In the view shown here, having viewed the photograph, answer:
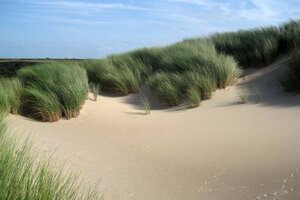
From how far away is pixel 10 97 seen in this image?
7.66 m

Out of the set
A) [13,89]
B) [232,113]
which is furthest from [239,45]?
[13,89]

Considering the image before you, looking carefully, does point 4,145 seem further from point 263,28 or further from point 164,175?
point 263,28

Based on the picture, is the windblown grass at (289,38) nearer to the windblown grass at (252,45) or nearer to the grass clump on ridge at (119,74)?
the windblown grass at (252,45)

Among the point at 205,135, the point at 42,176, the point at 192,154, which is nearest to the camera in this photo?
the point at 42,176

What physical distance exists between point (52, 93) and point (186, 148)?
2.82m

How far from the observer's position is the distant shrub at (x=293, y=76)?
29.4 feet

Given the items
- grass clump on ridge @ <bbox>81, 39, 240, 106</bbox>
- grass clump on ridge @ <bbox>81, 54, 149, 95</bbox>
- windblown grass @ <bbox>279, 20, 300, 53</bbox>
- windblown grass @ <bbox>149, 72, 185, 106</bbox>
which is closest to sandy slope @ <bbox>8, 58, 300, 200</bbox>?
windblown grass @ <bbox>149, 72, 185, 106</bbox>

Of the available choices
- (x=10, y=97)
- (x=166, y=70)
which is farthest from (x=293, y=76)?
(x=10, y=97)

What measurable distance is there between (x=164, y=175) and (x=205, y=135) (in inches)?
63.4

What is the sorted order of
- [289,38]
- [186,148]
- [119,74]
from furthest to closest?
1. [289,38]
2. [119,74]
3. [186,148]

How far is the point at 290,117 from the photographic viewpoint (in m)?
7.09

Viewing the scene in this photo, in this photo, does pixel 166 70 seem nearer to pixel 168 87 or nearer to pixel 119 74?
pixel 119 74

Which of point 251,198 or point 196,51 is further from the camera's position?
point 196,51

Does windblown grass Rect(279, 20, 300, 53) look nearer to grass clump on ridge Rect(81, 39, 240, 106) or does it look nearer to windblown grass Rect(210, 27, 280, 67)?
windblown grass Rect(210, 27, 280, 67)
